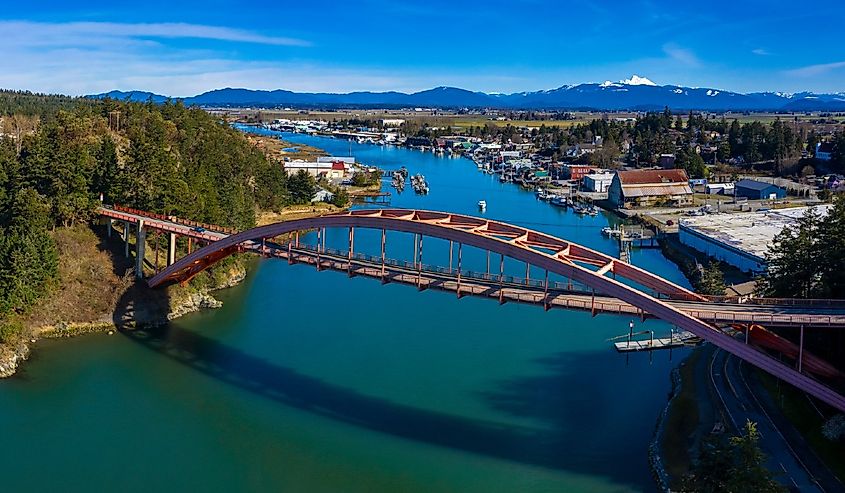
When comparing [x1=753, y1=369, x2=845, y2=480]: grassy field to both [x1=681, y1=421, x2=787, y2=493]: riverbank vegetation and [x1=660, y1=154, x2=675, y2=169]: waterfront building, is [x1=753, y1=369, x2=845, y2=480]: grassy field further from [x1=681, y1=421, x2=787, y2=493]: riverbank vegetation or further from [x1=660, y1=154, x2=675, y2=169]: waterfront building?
[x1=660, y1=154, x2=675, y2=169]: waterfront building

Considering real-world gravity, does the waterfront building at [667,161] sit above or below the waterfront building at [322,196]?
above

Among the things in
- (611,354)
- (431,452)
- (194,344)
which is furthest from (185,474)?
(611,354)

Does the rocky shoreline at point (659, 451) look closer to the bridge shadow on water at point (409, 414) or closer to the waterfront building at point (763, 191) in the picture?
the bridge shadow on water at point (409, 414)

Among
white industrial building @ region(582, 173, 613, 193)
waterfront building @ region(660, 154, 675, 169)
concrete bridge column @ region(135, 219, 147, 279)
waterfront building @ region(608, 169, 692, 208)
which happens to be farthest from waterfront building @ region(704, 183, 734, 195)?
concrete bridge column @ region(135, 219, 147, 279)

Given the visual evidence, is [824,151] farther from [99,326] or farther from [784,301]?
[99,326]

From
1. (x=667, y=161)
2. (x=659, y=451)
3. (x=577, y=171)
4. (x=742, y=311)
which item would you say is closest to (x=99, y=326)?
(x=659, y=451)

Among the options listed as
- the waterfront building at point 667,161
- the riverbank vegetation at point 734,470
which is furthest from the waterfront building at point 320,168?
the riverbank vegetation at point 734,470
